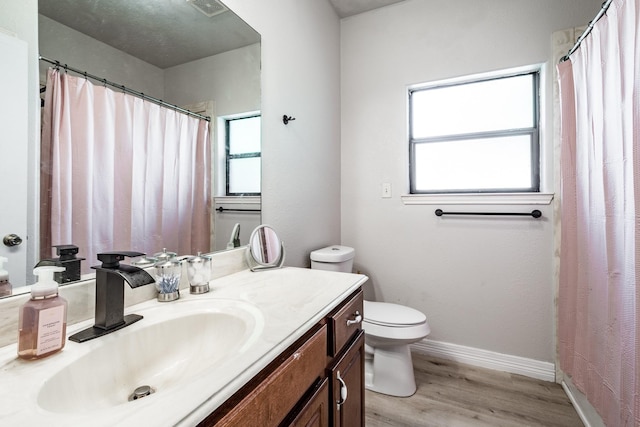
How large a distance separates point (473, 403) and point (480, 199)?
1202mm

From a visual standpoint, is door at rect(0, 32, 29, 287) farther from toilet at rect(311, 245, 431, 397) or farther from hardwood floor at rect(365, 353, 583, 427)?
hardwood floor at rect(365, 353, 583, 427)

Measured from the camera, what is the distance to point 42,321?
559 mm

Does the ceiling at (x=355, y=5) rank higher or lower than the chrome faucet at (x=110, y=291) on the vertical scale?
higher

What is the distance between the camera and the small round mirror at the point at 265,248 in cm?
135

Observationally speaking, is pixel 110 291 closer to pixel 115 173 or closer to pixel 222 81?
pixel 115 173

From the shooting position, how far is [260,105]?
146 cm

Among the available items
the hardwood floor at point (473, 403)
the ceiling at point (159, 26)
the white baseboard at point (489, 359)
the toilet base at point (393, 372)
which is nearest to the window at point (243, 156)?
the ceiling at point (159, 26)

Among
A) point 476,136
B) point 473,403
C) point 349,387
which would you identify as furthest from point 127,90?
point 473,403

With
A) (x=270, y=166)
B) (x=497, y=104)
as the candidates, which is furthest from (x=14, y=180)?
(x=497, y=104)

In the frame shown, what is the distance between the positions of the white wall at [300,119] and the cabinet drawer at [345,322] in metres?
0.65

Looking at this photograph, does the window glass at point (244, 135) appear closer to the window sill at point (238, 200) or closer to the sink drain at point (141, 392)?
the window sill at point (238, 200)

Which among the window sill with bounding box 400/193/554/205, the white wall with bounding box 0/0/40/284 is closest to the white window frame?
the window sill with bounding box 400/193/554/205

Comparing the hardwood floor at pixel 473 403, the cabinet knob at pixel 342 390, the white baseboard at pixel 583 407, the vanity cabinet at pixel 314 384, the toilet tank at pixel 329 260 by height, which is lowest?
the hardwood floor at pixel 473 403

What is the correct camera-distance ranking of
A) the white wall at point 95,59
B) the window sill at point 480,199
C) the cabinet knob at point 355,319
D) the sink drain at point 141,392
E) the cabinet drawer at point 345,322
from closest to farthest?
the sink drain at point 141,392 < the white wall at point 95,59 < the cabinet drawer at point 345,322 < the cabinet knob at point 355,319 < the window sill at point 480,199
